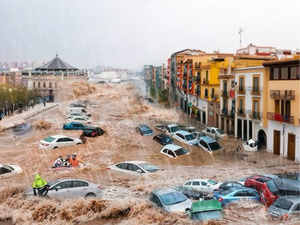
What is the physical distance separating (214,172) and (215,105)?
36.1 ft

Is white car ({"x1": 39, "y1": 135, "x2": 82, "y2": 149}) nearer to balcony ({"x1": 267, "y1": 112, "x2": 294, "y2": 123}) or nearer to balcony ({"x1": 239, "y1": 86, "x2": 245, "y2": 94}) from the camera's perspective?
balcony ({"x1": 267, "y1": 112, "x2": 294, "y2": 123})

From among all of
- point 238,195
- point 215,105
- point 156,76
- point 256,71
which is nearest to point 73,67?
point 156,76

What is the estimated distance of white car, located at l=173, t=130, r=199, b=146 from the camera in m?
16.6

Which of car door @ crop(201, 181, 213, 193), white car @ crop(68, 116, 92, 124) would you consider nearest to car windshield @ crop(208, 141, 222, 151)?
car door @ crop(201, 181, 213, 193)

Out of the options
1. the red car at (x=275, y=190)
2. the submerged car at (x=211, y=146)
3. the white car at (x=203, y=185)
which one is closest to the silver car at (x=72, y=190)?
the white car at (x=203, y=185)

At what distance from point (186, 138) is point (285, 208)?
9.19 m

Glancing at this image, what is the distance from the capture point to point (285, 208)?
7.90 metres

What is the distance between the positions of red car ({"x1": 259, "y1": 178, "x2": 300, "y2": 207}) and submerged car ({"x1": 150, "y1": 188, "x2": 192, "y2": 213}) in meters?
1.78

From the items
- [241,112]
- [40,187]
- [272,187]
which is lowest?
[272,187]

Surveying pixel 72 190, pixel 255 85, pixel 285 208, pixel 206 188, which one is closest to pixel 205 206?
pixel 285 208

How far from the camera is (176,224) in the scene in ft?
25.2

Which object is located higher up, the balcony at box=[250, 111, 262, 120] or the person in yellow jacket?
the balcony at box=[250, 111, 262, 120]

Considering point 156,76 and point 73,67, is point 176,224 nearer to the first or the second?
point 73,67

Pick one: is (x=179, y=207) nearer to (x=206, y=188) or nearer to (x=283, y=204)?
(x=206, y=188)
